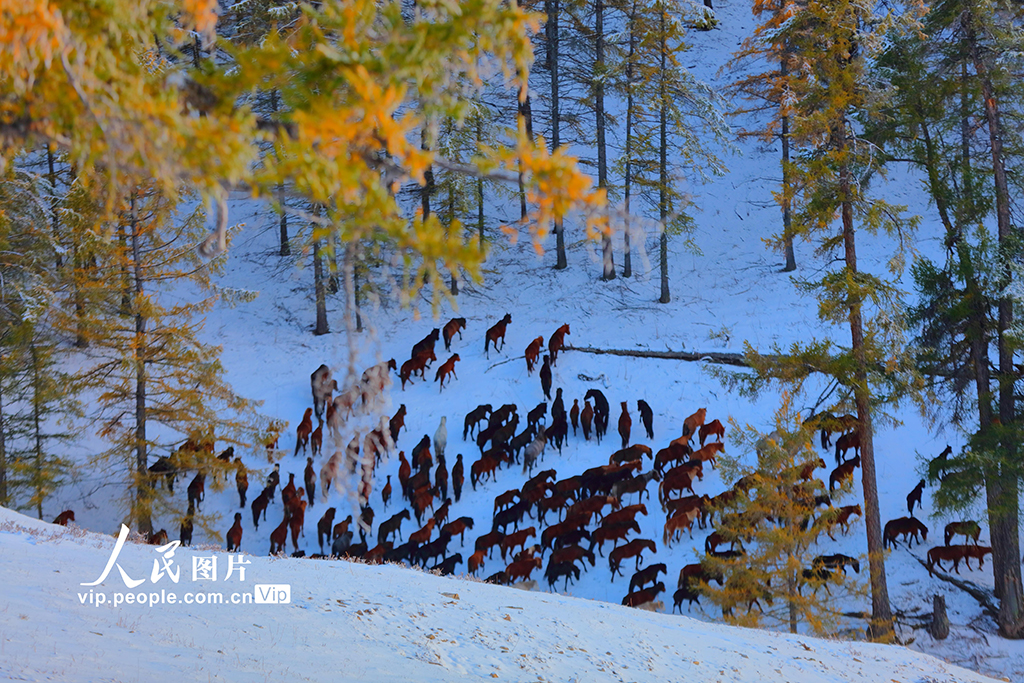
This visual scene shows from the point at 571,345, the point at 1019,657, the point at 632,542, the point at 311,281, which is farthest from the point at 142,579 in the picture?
the point at 311,281

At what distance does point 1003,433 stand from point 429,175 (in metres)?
16.8

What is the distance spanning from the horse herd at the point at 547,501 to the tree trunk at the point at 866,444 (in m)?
0.40

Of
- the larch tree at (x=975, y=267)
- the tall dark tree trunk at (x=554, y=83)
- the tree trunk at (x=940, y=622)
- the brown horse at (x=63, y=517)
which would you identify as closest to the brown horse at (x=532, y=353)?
the tall dark tree trunk at (x=554, y=83)

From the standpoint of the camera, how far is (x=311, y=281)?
27.0 m

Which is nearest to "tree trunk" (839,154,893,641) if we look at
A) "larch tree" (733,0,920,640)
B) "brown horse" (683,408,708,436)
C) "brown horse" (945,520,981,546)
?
"larch tree" (733,0,920,640)

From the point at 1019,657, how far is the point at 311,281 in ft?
74.8

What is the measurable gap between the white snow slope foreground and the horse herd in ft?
10.8

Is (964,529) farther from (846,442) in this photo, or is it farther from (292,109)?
(292,109)

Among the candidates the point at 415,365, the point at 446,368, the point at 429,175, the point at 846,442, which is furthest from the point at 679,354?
the point at 429,175

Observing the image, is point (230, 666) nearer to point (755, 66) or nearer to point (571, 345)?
point (571, 345)

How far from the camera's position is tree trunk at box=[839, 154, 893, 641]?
11.8 m

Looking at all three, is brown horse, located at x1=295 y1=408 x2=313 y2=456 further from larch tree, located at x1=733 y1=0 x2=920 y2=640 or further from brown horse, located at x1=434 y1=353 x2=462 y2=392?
larch tree, located at x1=733 y1=0 x2=920 y2=640

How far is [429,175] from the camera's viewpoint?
23281mm

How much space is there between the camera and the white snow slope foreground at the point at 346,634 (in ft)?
18.2
